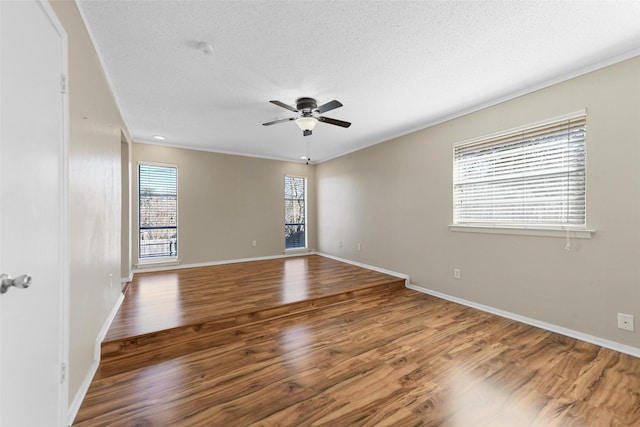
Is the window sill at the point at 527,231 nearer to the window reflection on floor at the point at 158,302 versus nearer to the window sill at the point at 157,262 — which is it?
the window reflection on floor at the point at 158,302

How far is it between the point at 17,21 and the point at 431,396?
9.37 feet

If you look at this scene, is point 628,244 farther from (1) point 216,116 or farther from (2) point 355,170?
(1) point 216,116

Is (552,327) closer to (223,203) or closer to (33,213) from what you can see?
(33,213)

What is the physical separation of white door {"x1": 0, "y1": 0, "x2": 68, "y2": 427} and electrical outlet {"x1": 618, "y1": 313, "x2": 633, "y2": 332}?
395cm

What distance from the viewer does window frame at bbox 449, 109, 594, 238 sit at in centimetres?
241

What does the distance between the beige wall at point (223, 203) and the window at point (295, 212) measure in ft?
0.68

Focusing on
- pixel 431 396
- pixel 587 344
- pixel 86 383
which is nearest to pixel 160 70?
pixel 86 383

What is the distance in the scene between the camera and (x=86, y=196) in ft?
5.71

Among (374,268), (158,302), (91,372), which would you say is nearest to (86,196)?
(91,372)

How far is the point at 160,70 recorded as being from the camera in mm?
2381

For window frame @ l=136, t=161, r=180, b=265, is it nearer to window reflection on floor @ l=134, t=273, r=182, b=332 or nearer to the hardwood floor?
window reflection on floor @ l=134, t=273, r=182, b=332

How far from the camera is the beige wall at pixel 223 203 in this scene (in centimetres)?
499

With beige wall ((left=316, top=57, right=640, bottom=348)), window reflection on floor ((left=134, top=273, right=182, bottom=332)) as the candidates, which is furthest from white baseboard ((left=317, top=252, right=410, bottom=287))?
window reflection on floor ((left=134, top=273, right=182, bottom=332))

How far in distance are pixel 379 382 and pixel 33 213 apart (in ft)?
7.24
